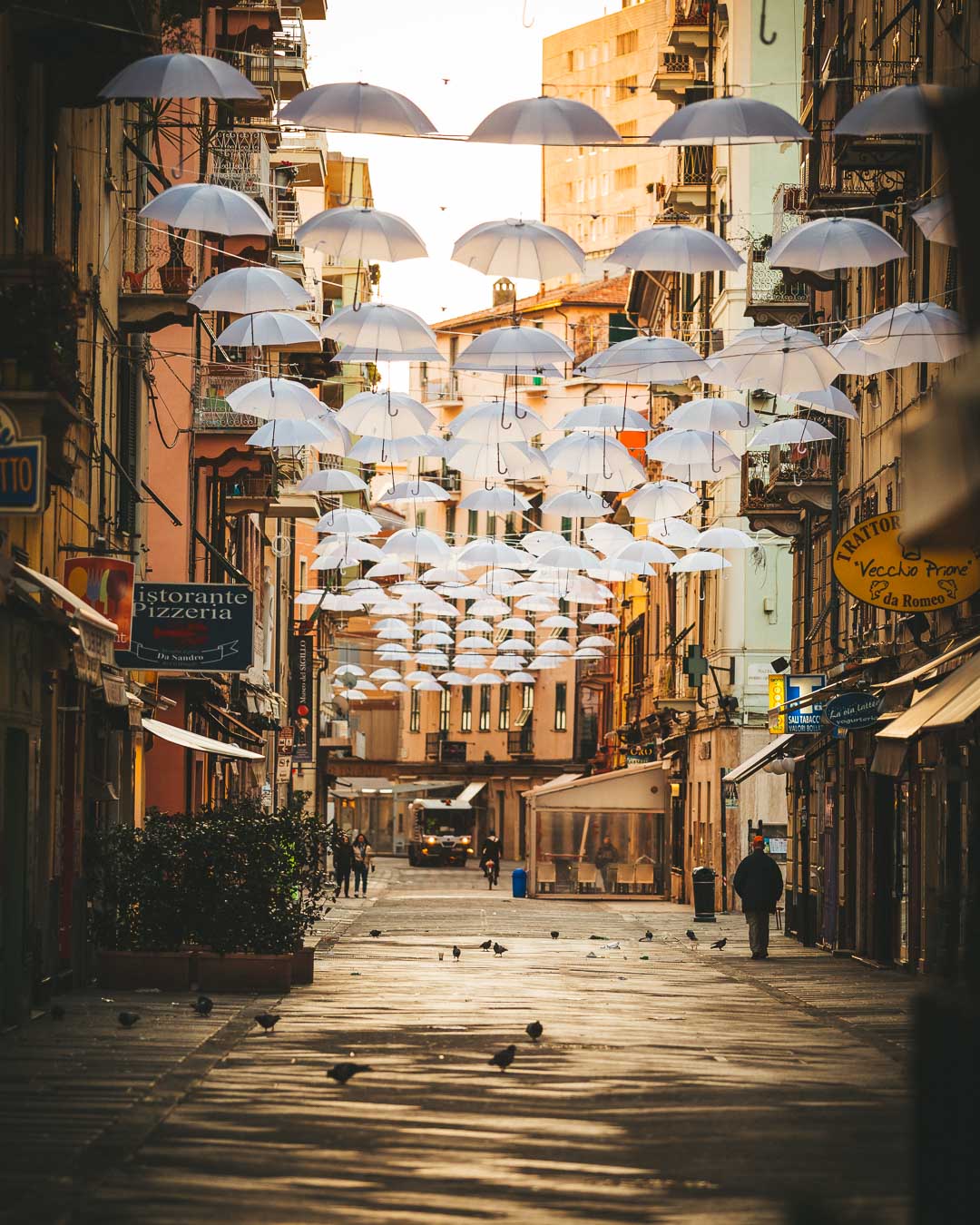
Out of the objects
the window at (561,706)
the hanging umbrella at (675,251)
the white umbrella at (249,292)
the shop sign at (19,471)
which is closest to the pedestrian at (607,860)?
the white umbrella at (249,292)

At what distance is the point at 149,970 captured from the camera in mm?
21641

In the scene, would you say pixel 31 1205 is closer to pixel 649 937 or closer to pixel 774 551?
pixel 649 937

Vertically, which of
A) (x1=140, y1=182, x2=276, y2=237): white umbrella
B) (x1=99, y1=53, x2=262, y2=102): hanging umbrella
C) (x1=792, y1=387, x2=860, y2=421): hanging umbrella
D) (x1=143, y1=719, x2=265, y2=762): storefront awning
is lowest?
(x1=143, y1=719, x2=265, y2=762): storefront awning

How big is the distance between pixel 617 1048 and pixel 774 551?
3412cm

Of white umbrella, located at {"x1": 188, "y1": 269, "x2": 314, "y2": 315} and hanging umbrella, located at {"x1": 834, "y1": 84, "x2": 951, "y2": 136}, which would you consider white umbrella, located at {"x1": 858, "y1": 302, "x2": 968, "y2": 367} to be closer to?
hanging umbrella, located at {"x1": 834, "y1": 84, "x2": 951, "y2": 136}

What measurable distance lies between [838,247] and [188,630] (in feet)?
26.6

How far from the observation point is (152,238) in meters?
28.9

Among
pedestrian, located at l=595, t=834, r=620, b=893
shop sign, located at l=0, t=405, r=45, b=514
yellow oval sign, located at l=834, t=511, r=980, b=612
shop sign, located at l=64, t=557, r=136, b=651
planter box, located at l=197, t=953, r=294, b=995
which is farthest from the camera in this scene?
pedestrian, located at l=595, t=834, r=620, b=893

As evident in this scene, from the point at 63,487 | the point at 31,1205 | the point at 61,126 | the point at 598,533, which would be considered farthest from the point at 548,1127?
the point at 598,533

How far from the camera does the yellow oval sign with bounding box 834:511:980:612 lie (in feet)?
70.2

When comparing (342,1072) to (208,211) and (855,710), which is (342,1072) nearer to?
(208,211)

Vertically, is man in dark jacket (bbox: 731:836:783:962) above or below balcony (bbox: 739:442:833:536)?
below

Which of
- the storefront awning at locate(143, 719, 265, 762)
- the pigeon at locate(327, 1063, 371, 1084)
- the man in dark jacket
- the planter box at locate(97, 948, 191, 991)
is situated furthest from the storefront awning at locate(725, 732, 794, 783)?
the pigeon at locate(327, 1063, 371, 1084)

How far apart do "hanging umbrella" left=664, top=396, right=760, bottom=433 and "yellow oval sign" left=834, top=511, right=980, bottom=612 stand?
6319 millimetres
